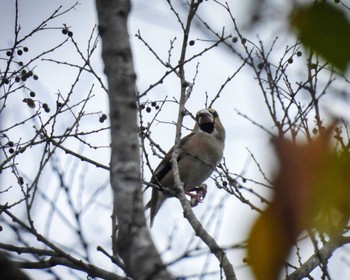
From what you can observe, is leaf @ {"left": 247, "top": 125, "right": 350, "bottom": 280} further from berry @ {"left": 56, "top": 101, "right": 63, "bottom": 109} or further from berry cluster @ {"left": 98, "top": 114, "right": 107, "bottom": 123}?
berry cluster @ {"left": 98, "top": 114, "right": 107, "bottom": 123}

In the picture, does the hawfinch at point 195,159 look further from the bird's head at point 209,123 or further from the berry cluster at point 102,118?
the berry cluster at point 102,118

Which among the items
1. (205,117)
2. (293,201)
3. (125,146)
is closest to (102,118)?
(205,117)

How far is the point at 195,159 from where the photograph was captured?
7.43 metres

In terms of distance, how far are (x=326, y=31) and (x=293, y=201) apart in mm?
265

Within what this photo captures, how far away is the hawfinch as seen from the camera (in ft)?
24.0

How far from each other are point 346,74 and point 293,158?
16 cm

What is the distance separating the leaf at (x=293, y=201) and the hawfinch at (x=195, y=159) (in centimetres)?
593

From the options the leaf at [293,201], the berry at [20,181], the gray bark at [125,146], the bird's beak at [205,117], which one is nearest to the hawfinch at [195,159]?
the bird's beak at [205,117]

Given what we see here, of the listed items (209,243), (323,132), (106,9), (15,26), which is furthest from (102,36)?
(15,26)

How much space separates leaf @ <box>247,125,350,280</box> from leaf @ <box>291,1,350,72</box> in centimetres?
12

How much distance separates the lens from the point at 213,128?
8.39 metres

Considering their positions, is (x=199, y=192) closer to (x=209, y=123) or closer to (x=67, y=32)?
(x=209, y=123)

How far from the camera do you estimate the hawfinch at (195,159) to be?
289 inches

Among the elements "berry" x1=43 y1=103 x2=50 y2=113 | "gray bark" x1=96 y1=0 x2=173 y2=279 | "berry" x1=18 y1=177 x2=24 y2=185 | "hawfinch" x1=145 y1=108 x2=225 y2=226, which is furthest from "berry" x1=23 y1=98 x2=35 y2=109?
"gray bark" x1=96 y1=0 x2=173 y2=279
